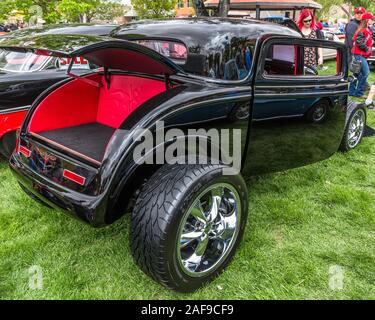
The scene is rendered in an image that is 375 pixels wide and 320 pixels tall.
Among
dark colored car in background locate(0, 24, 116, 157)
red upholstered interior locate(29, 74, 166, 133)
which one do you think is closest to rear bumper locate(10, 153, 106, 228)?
red upholstered interior locate(29, 74, 166, 133)

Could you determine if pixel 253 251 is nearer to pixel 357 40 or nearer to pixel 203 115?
pixel 203 115

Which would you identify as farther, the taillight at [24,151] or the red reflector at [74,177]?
the taillight at [24,151]

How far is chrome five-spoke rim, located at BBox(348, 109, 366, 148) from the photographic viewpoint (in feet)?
15.0

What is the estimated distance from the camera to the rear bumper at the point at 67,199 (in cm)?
200

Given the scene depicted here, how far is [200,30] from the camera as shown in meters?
2.66

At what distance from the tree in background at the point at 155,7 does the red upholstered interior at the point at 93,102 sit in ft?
60.1

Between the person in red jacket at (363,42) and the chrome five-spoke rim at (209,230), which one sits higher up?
the person in red jacket at (363,42)

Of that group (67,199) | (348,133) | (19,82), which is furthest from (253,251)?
(19,82)

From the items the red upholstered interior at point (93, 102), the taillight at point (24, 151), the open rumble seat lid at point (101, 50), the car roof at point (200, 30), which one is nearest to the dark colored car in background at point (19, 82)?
the red upholstered interior at point (93, 102)

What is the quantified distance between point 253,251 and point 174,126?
1.17 metres

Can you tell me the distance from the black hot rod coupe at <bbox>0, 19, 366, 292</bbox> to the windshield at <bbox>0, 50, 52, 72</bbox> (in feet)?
4.55

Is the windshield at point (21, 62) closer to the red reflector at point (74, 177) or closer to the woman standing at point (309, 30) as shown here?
the red reflector at point (74, 177)
